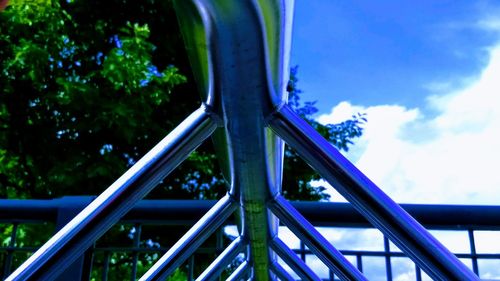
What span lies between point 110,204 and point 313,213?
1070mm

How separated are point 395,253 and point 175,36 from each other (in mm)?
5516

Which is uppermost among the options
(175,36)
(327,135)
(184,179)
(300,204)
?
(175,36)

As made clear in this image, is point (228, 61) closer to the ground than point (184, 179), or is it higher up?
closer to the ground

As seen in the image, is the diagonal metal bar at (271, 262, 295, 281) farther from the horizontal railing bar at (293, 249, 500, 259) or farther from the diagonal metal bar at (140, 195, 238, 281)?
the diagonal metal bar at (140, 195, 238, 281)

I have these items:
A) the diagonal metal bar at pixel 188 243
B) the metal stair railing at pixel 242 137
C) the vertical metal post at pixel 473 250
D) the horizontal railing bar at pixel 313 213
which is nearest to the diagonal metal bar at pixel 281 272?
the horizontal railing bar at pixel 313 213

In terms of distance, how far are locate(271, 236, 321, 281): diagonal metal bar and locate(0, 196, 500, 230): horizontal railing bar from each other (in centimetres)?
30

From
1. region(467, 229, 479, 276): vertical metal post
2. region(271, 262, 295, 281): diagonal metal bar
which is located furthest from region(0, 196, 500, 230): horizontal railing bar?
region(271, 262, 295, 281): diagonal metal bar

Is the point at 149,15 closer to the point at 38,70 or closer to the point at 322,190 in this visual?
the point at 38,70

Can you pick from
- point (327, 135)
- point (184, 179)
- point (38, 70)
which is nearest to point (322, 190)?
point (327, 135)

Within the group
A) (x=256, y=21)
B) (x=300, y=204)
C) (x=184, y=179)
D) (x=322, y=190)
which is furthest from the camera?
(x=322, y=190)

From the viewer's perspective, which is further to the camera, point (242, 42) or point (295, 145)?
point (295, 145)

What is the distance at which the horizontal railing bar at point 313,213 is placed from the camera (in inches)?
58.7

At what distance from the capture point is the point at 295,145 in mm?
537

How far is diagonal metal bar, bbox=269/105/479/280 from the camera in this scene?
1.61 feet
